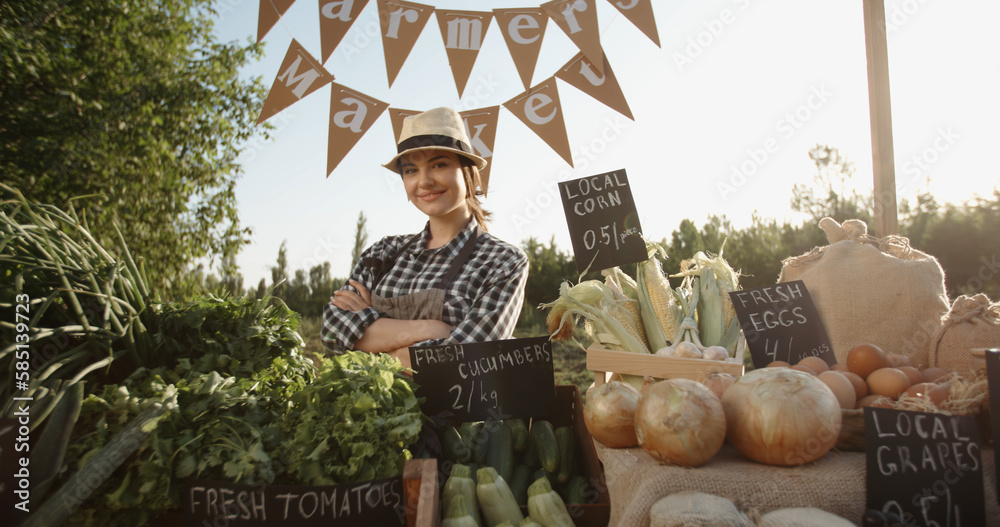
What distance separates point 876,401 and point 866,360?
229mm

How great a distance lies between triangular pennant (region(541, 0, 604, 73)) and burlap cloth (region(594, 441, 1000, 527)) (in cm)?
261

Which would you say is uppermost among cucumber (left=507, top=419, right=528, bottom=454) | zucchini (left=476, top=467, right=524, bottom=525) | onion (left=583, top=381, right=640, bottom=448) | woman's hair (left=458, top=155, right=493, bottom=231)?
woman's hair (left=458, top=155, right=493, bottom=231)

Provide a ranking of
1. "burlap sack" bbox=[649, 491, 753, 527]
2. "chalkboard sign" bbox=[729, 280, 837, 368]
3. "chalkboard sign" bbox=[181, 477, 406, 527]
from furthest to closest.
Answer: "chalkboard sign" bbox=[729, 280, 837, 368] → "chalkboard sign" bbox=[181, 477, 406, 527] → "burlap sack" bbox=[649, 491, 753, 527]

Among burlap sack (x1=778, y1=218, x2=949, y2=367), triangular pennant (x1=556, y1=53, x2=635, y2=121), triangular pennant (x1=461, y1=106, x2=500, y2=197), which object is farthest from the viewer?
triangular pennant (x1=461, y1=106, x2=500, y2=197)

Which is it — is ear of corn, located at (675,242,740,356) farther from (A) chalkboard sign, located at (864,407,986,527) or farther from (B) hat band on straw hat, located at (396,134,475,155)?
(B) hat band on straw hat, located at (396,134,475,155)

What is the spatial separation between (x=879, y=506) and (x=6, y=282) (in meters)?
2.12

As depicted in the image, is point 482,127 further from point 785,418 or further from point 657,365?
point 785,418

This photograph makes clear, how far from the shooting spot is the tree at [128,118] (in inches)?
199

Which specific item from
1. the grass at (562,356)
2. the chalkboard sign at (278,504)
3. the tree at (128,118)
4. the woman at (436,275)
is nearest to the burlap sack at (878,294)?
the woman at (436,275)

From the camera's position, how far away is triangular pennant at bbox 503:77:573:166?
338cm

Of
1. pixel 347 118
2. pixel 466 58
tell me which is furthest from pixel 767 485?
pixel 347 118

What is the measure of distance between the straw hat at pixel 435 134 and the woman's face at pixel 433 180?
44mm

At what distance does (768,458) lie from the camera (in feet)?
3.96

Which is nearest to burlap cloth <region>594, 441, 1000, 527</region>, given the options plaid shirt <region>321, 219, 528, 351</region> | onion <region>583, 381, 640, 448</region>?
onion <region>583, 381, 640, 448</region>
